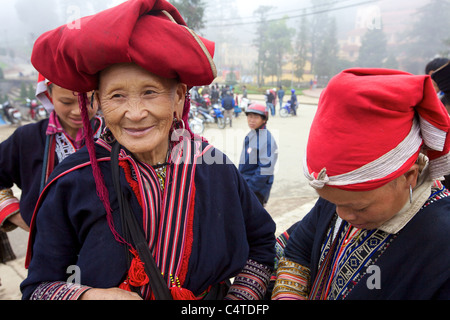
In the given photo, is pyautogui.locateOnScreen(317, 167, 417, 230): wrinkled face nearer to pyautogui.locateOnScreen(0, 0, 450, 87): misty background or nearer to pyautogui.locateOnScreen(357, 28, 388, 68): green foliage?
pyautogui.locateOnScreen(0, 0, 450, 87): misty background

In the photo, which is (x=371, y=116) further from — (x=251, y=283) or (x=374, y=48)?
(x=374, y=48)

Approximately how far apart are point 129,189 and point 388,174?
39.4 inches

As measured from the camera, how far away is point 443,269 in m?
0.97

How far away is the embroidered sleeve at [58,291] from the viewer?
1.14m

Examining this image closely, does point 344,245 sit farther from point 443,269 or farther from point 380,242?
point 443,269

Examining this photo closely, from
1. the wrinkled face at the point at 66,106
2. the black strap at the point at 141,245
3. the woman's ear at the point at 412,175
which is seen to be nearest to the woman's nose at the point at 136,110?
the black strap at the point at 141,245

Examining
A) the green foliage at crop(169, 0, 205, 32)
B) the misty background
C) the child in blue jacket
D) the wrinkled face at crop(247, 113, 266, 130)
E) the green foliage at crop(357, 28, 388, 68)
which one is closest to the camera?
the child in blue jacket

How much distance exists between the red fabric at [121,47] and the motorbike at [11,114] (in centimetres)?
1438

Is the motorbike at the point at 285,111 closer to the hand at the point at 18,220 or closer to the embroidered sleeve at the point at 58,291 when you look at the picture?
the hand at the point at 18,220

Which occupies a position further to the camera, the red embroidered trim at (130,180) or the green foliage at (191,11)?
the green foliage at (191,11)

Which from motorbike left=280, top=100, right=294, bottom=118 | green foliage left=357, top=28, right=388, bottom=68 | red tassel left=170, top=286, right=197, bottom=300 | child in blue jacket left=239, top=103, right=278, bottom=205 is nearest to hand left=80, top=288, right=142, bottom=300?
red tassel left=170, top=286, right=197, bottom=300

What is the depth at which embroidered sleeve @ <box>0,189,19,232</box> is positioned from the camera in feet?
6.40
